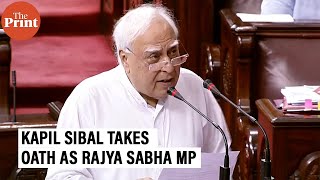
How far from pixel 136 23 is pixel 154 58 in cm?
9

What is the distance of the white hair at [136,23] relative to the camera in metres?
1.84

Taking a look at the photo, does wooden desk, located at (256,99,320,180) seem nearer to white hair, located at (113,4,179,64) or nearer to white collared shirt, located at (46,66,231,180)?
white collared shirt, located at (46,66,231,180)

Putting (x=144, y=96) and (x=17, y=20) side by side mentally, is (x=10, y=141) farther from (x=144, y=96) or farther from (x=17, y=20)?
(x=17, y=20)

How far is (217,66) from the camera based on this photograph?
3078 mm

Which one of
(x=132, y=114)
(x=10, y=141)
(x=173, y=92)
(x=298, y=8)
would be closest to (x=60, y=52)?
(x=298, y=8)

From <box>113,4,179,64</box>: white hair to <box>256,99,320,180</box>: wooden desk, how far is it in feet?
1.56

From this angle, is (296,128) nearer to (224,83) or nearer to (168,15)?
(168,15)

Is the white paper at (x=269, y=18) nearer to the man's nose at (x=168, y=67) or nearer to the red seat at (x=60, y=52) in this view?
the red seat at (x=60, y=52)

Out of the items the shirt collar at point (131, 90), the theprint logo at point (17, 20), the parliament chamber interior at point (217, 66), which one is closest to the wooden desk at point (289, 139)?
the parliament chamber interior at point (217, 66)

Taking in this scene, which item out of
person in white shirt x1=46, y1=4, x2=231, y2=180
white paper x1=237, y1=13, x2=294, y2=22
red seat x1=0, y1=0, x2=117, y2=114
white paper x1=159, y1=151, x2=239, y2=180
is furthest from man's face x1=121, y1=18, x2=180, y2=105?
red seat x1=0, y1=0, x2=117, y2=114

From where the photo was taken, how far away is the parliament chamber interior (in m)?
2.24

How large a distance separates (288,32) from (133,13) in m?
0.97

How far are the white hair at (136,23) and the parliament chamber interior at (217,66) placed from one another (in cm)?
47

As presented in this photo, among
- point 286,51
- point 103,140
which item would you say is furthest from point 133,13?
point 286,51
